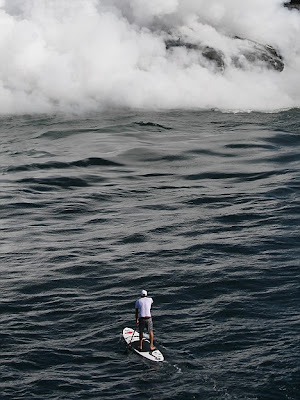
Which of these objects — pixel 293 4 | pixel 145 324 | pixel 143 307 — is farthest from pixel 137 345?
pixel 293 4

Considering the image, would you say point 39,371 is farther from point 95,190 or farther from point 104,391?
point 95,190

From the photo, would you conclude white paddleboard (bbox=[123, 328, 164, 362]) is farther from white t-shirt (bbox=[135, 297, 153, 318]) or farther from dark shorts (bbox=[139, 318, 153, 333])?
white t-shirt (bbox=[135, 297, 153, 318])

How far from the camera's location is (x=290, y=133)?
208 feet

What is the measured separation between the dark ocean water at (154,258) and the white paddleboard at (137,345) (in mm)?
352

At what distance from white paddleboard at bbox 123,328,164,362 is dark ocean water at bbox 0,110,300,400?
1.16 ft

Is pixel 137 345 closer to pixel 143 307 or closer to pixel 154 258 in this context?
pixel 143 307

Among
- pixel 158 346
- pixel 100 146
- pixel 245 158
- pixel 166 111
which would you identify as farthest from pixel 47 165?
pixel 158 346

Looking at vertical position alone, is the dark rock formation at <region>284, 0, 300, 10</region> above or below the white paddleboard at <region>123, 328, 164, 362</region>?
above

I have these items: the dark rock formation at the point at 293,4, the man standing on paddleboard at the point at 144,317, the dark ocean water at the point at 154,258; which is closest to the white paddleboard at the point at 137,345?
the man standing on paddleboard at the point at 144,317

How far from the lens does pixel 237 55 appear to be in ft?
251

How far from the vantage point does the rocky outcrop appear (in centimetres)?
7562

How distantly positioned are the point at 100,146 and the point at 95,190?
1157cm

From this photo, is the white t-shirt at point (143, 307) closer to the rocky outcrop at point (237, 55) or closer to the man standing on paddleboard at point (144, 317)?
the man standing on paddleboard at point (144, 317)

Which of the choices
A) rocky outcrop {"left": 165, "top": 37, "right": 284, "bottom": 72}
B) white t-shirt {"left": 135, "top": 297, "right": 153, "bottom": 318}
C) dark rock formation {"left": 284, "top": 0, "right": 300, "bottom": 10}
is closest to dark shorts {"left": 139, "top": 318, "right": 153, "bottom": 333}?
white t-shirt {"left": 135, "top": 297, "right": 153, "bottom": 318}
